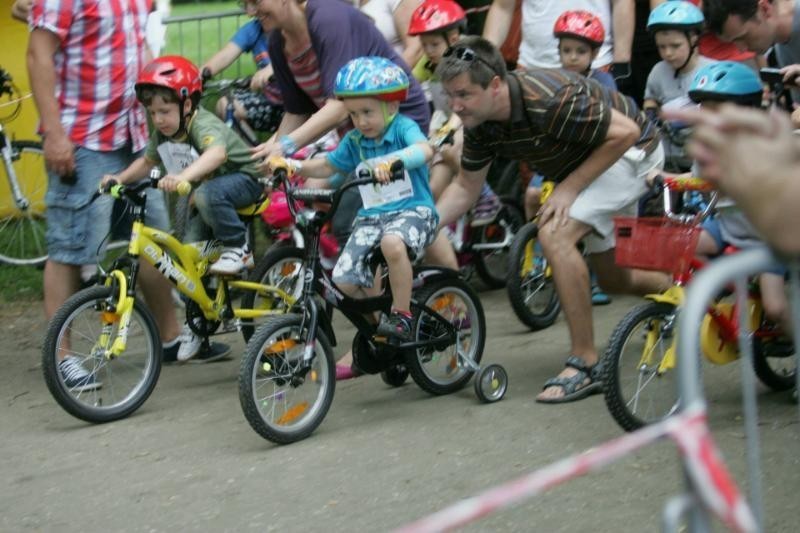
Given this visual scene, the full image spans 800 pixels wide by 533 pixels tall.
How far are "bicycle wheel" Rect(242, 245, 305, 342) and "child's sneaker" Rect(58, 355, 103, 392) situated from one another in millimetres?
906

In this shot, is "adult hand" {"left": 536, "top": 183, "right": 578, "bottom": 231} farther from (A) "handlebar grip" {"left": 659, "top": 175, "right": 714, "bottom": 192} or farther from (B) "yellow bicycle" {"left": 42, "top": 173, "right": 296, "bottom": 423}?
(B) "yellow bicycle" {"left": 42, "top": 173, "right": 296, "bottom": 423}

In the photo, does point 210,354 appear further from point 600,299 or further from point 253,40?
point 253,40

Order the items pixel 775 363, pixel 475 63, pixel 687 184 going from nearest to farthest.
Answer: pixel 687 184, pixel 475 63, pixel 775 363

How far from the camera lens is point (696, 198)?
6418mm

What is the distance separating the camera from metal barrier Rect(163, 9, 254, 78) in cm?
1119

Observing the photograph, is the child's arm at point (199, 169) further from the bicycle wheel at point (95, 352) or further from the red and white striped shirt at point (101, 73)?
the red and white striped shirt at point (101, 73)

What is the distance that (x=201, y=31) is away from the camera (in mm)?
11562

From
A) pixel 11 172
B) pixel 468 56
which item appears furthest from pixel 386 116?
pixel 11 172

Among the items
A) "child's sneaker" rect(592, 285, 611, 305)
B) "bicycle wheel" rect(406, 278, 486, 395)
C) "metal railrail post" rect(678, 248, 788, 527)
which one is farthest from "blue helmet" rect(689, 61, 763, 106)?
"metal railrail post" rect(678, 248, 788, 527)

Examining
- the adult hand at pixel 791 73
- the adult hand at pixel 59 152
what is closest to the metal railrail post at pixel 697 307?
the adult hand at pixel 791 73

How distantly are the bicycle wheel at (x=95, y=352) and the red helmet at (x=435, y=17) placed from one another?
2854mm

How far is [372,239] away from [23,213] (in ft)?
14.1

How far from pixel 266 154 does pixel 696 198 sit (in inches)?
81.5

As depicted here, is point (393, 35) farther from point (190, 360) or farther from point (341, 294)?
point (341, 294)
